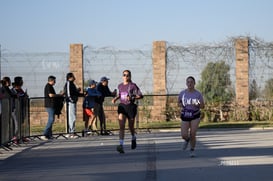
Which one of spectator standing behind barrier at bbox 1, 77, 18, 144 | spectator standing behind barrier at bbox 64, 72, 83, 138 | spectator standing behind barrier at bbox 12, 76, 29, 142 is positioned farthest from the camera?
spectator standing behind barrier at bbox 64, 72, 83, 138

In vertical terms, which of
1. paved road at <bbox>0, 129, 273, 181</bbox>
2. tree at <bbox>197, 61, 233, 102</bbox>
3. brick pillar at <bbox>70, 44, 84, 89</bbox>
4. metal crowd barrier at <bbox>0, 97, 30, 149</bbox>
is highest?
brick pillar at <bbox>70, 44, 84, 89</bbox>

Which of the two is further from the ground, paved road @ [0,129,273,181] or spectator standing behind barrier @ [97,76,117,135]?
spectator standing behind barrier @ [97,76,117,135]

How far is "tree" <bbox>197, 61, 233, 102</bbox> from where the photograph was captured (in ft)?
90.4

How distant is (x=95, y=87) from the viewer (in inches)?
878

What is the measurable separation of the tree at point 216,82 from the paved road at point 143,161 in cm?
835

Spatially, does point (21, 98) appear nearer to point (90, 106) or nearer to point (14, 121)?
point (14, 121)

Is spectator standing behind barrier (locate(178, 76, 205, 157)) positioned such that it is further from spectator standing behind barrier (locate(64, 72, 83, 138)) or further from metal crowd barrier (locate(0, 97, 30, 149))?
spectator standing behind barrier (locate(64, 72, 83, 138))

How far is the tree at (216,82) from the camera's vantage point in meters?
27.6

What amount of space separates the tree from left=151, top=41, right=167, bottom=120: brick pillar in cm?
151

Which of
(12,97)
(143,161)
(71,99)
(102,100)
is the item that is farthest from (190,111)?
(102,100)

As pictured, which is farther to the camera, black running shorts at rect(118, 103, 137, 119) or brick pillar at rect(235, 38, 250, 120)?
brick pillar at rect(235, 38, 250, 120)

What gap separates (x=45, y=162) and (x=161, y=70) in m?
13.9

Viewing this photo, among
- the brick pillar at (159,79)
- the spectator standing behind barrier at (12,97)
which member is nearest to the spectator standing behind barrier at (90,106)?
the spectator standing behind barrier at (12,97)

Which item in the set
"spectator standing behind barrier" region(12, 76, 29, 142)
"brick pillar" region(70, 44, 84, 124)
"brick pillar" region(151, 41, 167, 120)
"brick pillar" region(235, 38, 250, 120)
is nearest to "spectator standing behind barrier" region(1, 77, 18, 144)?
"spectator standing behind barrier" region(12, 76, 29, 142)
